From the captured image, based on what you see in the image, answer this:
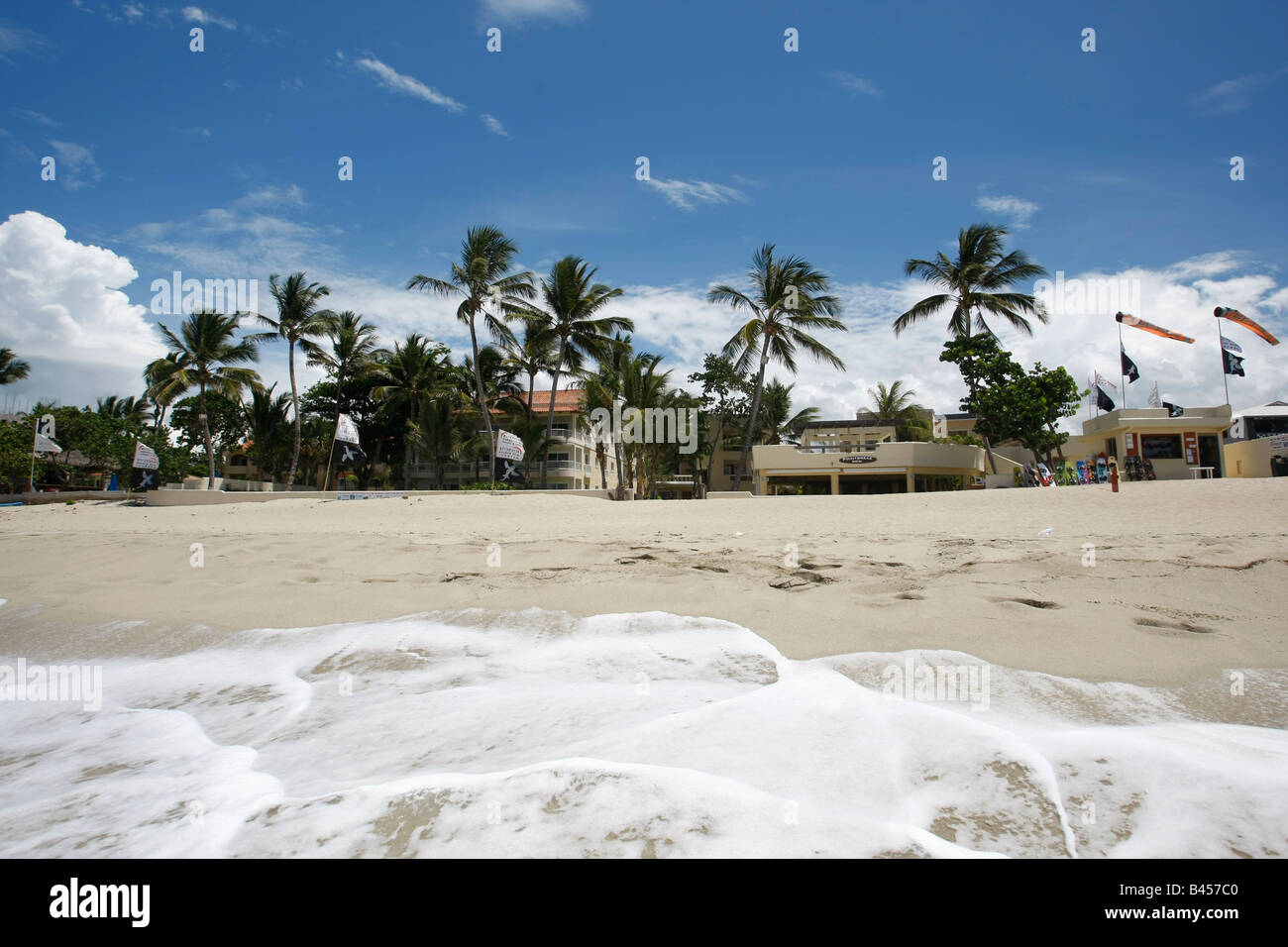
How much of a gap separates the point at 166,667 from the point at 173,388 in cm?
3582

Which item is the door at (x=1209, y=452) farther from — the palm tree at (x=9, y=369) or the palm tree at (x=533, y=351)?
the palm tree at (x=9, y=369)

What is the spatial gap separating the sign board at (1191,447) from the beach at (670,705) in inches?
888

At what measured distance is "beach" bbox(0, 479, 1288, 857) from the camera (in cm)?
211

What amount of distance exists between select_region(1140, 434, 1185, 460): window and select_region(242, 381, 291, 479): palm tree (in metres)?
44.5

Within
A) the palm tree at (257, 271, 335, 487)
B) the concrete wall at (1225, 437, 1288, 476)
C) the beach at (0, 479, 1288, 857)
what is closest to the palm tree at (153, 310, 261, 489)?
the palm tree at (257, 271, 335, 487)

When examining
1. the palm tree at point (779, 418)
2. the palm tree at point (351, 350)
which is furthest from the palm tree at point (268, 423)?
the palm tree at point (779, 418)

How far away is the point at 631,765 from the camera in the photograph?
2.49 meters

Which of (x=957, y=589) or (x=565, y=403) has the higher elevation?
(x=565, y=403)

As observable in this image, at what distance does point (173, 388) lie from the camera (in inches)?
1304

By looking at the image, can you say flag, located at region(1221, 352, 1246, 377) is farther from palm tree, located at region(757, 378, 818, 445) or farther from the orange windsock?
palm tree, located at region(757, 378, 818, 445)

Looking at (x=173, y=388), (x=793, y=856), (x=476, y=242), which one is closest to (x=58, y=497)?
(x=173, y=388)

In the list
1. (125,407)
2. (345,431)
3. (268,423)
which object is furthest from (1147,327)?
(125,407)

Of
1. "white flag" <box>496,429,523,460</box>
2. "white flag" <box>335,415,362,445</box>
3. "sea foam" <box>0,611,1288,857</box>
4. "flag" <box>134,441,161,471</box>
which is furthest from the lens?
"flag" <box>134,441,161,471</box>
